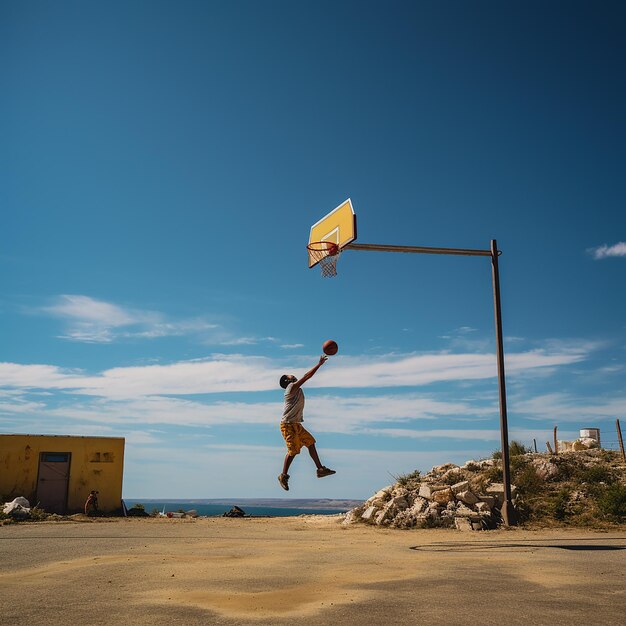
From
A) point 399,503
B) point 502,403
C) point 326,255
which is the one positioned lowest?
point 399,503

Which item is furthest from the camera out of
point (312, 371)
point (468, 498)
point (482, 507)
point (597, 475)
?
point (597, 475)

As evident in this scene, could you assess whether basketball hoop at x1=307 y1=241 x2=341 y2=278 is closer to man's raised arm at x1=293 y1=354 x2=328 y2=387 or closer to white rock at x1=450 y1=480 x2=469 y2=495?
man's raised arm at x1=293 y1=354 x2=328 y2=387

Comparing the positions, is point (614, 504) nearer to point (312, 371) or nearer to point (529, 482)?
point (529, 482)

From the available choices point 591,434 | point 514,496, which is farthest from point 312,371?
point 591,434

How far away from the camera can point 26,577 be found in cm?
820

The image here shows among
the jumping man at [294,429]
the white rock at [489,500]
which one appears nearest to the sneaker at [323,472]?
the jumping man at [294,429]

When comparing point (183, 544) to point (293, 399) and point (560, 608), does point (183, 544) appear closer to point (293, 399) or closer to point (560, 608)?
point (293, 399)

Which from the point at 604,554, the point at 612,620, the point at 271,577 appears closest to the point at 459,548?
the point at 604,554

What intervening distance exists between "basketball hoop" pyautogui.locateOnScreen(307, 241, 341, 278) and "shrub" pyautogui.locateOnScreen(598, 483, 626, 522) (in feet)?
30.4

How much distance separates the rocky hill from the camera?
16.5 m

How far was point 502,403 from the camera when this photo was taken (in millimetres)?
16203

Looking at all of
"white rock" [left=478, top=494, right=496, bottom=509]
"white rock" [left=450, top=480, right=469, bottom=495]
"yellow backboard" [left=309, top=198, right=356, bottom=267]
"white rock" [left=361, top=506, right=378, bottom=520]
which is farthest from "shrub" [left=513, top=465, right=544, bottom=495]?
"yellow backboard" [left=309, top=198, right=356, bottom=267]

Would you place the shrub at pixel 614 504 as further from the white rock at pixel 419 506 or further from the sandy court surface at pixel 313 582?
the white rock at pixel 419 506

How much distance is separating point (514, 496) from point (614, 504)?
2629 mm
